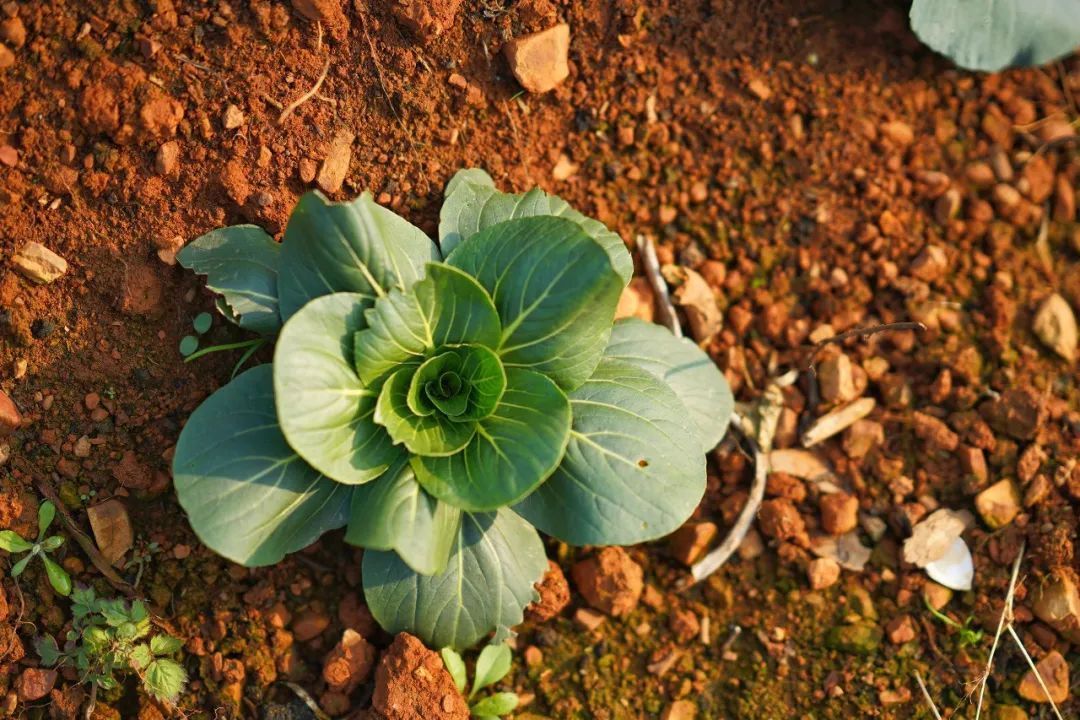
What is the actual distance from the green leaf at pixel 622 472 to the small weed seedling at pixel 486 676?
58cm

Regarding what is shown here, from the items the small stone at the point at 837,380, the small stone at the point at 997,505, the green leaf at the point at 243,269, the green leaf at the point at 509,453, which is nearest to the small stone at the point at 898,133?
the small stone at the point at 837,380

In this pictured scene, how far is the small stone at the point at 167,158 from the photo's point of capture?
10.3 feet

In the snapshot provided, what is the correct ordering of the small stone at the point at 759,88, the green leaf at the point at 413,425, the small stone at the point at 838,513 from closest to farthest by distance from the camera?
the green leaf at the point at 413,425 < the small stone at the point at 838,513 < the small stone at the point at 759,88

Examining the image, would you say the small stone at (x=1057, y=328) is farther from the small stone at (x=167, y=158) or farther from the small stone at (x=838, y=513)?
the small stone at (x=167, y=158)

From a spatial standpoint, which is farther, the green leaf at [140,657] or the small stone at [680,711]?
the small stone at [680,711]

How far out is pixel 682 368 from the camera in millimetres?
3436

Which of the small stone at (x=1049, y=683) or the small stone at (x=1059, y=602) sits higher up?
the small stone at (x=1059, y=602)

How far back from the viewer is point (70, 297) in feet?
A: 10.2

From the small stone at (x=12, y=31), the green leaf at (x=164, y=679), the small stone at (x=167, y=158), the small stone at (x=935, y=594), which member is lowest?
the small stone at (x=935, y=594)

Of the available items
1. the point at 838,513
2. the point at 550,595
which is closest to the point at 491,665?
the point at 550,595

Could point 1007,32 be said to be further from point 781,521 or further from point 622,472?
point 622,472

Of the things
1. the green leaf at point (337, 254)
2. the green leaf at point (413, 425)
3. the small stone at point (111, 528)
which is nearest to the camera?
the green leaf at point (337, 254)

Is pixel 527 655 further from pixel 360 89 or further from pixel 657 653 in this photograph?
pixel 360 89

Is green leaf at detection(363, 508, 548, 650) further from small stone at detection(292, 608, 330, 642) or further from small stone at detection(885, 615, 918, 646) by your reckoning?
small stone at detection(885, 615, 918, 646)
